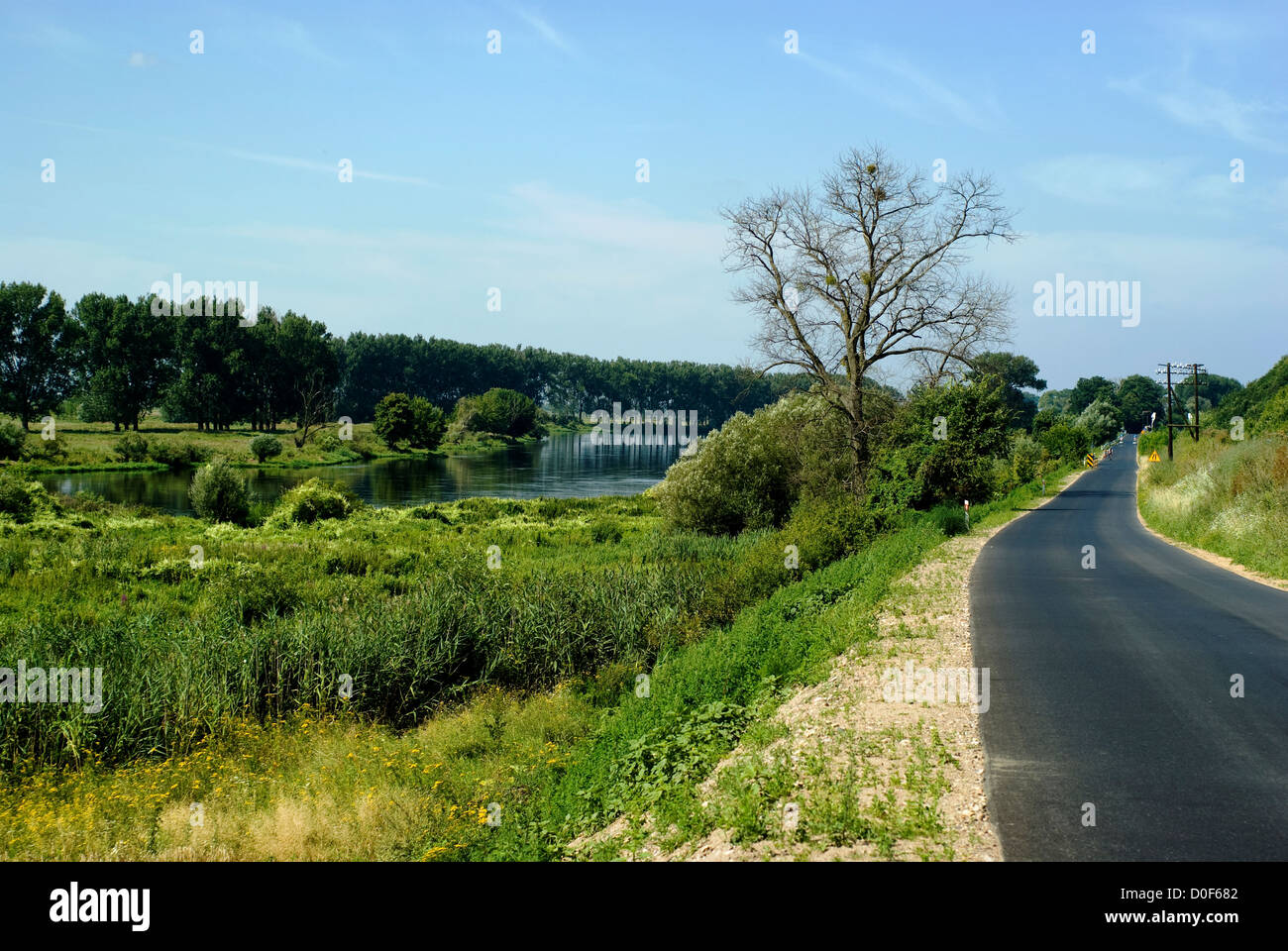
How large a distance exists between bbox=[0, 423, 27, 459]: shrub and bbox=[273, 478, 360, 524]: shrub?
114ft

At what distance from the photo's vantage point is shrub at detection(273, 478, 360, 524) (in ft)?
127

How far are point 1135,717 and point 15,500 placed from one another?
3986 centimetres

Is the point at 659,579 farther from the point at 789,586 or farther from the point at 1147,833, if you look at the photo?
the point at 1147,833

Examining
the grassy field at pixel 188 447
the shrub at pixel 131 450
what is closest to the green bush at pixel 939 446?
the grassy field at pixel 188 447

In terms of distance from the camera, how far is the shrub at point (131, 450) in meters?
72.8

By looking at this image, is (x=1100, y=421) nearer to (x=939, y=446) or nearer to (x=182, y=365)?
(x=939, y=446)

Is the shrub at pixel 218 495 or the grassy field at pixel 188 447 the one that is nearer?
the shrub at pixel 218 495

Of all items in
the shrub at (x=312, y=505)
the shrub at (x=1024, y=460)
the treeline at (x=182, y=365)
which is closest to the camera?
the shrub at (x=312, y=505)

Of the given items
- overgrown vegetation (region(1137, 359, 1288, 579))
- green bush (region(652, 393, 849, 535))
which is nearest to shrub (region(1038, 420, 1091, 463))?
overgrown vegetation (region(1137, 359, 1288, 579))

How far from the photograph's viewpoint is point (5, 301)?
289 ft

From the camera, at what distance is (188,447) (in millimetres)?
76312

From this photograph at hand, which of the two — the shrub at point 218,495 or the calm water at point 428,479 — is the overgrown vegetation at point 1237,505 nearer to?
the calm water at point 428,479

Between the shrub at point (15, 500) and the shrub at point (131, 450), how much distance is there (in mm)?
40112

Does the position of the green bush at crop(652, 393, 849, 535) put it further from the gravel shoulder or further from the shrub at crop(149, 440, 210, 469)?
the shrub at crop(149, 440, 210, 469)
